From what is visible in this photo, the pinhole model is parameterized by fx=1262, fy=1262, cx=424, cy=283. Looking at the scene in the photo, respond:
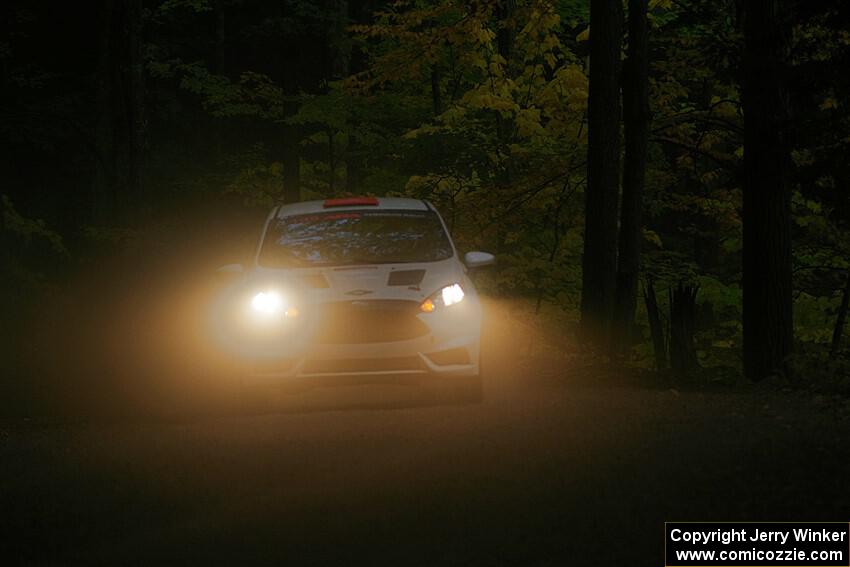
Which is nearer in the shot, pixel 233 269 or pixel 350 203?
pixel 233 269

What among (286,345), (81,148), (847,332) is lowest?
(847,332)

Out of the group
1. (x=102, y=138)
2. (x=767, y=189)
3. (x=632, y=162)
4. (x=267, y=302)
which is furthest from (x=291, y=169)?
(x=267, y=302)

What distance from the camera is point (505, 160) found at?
24.7m

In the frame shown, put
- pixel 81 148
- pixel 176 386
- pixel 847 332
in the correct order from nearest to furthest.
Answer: pixel 176 386 → pixel 847 332 → pixel 81 148

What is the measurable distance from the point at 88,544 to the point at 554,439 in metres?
3.61

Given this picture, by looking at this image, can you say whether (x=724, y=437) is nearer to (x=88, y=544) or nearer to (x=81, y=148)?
(x=88, y=544)

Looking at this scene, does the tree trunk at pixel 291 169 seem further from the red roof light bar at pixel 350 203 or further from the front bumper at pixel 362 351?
the front bumper at pixel 362 351

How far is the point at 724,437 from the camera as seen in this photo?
9.02m

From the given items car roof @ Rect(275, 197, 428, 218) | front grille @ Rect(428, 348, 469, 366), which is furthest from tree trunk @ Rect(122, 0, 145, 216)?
front grille @ Rect(428, 348, 469, 366)

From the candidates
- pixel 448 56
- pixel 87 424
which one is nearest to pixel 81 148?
pixel 448 56

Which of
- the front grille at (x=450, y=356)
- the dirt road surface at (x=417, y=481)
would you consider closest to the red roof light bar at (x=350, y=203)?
the dirt road surface at (x=417, y=481)

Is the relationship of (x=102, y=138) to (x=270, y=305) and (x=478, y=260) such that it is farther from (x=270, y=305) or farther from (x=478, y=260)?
(x=270, y=305)

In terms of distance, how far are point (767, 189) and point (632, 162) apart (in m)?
4.39

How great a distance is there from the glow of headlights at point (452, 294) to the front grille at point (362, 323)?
0.43m
